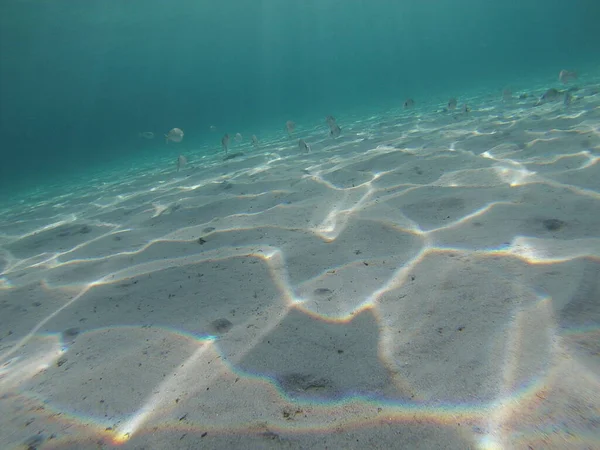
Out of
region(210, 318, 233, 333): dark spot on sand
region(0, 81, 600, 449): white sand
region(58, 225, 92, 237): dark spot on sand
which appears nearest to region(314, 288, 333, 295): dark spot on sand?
region(0, 81, 600, 449): white sand

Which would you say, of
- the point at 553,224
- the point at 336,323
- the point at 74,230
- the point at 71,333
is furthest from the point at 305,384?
the point at 74,230

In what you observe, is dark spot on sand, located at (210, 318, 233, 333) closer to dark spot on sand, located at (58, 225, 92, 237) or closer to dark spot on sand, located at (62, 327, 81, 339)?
dark spot on sand, located at (62, 327, 81, 339)

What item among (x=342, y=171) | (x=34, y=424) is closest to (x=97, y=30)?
(x=342, y=171)

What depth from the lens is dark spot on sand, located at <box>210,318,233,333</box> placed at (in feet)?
7.95

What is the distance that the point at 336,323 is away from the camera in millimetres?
2281

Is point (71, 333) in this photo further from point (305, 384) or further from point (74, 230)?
point (74, 230)

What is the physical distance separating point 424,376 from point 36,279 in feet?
15.2

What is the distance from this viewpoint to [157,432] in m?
1.65

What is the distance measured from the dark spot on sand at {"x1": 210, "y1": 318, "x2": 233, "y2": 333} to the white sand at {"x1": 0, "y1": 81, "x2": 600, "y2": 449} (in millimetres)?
13

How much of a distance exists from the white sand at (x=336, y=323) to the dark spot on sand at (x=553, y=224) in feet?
0.07

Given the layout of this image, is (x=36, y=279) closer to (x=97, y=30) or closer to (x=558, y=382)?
(x=558, y=382)

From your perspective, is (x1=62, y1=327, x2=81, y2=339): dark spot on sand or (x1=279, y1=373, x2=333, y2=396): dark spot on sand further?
(x1=62, y1=327, x2=81, y2=339): dark spot on sand

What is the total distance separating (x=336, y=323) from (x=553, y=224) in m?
2.28

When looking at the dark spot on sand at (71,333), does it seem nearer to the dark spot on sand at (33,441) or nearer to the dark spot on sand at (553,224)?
the dark spot on sand at (33,441)
